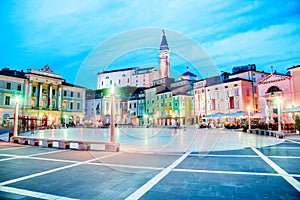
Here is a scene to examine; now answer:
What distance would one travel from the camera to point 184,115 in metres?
50.9

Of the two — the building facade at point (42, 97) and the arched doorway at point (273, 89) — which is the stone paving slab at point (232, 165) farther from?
the building facade at point (42, 97)

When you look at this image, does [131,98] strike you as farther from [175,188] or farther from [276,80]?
[175,188]

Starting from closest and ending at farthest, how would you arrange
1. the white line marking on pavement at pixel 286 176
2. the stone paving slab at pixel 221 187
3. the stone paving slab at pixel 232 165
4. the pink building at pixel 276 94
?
the stone paving slab at pixel 221 187
the white line marking on pavement at pixel 286 176
the stone paving slab at pixel 232 165
the pink building at pixel 276 94

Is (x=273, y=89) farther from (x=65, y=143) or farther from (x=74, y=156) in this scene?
(x=74, y=156)

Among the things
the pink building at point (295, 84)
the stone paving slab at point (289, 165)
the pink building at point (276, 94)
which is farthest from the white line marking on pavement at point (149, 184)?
the pink building at point (295, 84)

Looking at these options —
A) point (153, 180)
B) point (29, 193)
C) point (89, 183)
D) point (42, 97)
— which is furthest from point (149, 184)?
point (42, 97)

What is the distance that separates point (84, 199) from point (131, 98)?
6149 cm

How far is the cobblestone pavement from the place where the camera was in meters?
4.26

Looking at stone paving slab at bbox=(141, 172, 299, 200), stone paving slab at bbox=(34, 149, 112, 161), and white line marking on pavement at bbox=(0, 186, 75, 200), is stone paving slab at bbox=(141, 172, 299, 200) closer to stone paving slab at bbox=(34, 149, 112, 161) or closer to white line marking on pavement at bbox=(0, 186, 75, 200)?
white line marking on pavement at bbox=(0, 186, 75, 200)

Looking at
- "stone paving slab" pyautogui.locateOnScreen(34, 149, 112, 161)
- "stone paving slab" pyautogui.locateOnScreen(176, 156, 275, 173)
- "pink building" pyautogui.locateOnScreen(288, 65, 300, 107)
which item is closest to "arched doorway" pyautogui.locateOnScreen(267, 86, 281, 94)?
"pink building" pyautogui.locateOnScreen(288, 65, 300, 107)

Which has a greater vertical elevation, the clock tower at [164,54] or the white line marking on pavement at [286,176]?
the clock tower at [164,54]

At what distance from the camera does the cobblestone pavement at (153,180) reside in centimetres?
426

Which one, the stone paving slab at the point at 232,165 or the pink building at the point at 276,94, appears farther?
the pink building at the point at 276,94

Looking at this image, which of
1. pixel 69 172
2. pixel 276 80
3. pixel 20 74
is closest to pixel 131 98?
pixel 20 74
